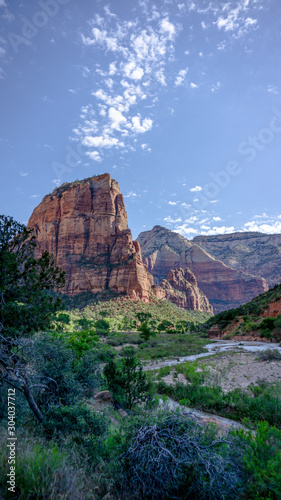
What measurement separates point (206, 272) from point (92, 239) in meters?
109

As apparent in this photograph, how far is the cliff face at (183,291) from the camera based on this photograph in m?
126

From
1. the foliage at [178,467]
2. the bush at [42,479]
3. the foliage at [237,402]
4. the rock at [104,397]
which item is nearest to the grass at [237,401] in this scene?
the foliage at [237,402]

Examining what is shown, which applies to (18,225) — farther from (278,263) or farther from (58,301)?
(278,263)

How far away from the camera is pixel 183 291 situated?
137 m

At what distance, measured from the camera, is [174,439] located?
10.9ft

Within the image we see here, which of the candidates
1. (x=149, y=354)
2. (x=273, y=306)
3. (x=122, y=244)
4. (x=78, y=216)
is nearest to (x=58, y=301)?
(x=149, y=354)

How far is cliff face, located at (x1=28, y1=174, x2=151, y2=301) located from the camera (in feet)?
→ 265

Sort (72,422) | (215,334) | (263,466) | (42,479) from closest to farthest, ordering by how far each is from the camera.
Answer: (42,479)
(263,466)
(72,422)
(215,334)

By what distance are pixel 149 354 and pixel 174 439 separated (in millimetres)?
21329

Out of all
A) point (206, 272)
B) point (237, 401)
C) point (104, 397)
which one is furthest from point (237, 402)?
point (206, 272)

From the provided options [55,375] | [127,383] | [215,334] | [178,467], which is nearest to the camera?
[178,467]

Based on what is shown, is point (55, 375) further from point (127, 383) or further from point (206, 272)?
point (206, 272)

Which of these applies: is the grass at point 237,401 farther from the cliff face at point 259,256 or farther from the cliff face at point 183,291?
the cliff face at point 259,256

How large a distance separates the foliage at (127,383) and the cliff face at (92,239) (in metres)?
69.4
